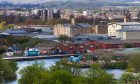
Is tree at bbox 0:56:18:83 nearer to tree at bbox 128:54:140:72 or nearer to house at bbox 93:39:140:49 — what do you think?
tree at bbox 128:54:140:72

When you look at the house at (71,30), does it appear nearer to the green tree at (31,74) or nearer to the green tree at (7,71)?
the green tree at (7,71)

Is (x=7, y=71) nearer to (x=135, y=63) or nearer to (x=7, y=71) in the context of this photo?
(x=7, y=71)

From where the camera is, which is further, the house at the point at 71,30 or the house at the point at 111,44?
the house at the point at 71,30

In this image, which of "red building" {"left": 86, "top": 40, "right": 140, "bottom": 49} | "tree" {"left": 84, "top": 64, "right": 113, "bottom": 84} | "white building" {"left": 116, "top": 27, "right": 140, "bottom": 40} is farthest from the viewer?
"white building" {"left": 116, "top": 27, "right": 140, "bottom": 40}

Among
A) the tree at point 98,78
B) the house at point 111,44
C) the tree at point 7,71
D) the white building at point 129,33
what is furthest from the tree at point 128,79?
the white building at point 129,33

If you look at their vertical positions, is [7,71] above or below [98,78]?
below

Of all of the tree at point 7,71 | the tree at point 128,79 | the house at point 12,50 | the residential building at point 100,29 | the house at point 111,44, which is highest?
the tree at point 128,79

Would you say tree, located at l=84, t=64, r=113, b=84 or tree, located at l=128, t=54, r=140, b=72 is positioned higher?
tree, located at l=84, t=64, r=113, b=84

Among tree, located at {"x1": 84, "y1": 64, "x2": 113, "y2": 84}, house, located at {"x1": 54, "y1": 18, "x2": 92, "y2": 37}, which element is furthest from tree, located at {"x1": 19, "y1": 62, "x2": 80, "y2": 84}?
house, located at {"x1": 54, "y1": 18, "x2": 92, "y2": 37}

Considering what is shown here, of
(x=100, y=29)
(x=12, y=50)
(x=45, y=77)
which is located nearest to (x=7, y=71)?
(x=45, y=77)

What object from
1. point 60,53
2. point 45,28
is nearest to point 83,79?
point 60,53

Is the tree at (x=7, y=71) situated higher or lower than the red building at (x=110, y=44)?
higher

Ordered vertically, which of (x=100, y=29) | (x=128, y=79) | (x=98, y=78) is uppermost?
(x=98, y=78)

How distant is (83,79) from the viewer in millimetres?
7852
